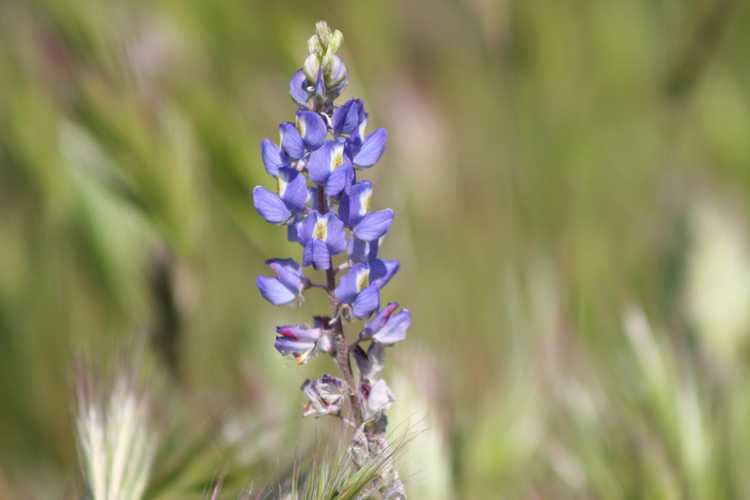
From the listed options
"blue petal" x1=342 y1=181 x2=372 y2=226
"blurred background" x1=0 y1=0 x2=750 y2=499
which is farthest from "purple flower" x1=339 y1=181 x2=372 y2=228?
"blurred background" x1=0 y1=0 x2=750 y2=499

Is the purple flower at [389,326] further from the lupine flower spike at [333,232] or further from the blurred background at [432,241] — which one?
the blurred background at [432,241]

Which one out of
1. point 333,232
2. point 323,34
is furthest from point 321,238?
point 323,34

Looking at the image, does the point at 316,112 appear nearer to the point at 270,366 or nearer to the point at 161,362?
the point at 161,362

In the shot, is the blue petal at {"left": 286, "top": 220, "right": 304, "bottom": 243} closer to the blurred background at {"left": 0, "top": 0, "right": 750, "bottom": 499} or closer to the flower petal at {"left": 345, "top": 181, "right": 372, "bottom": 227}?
the flower petal at {"left": 345, "top": 181, "right": 372, "bottom": 227}

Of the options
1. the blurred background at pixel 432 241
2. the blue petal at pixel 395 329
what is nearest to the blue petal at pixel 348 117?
the blue petal at pixel 395 329

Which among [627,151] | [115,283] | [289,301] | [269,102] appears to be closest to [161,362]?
[115,283]

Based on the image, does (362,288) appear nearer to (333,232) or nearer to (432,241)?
(333,232)
